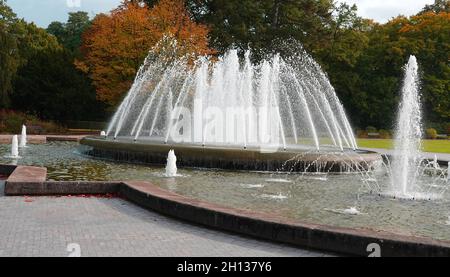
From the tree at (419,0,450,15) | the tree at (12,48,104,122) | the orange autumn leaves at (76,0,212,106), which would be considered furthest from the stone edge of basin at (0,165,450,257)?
the tree at (419,0,450,15)

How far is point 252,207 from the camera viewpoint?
10.5 metres

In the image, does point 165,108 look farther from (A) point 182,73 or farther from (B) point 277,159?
(B) point 277,159

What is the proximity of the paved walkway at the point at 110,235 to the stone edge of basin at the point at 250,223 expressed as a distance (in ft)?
0.53

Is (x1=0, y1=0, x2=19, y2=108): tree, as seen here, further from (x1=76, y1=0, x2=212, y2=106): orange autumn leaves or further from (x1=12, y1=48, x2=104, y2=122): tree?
(x1=76, y1=0, x2=212, y2=106): orange autumn leaves

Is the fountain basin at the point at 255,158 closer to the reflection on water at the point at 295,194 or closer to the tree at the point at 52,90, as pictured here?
the reflection on water at the point at 295,194

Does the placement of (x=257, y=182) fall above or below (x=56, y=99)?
below

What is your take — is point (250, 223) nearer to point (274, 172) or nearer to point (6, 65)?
point (274, 172)

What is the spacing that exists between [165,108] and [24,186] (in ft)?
89.6

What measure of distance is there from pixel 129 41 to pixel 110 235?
30.5 metres

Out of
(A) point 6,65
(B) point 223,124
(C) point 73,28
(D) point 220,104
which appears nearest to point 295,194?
(B) point 223,124

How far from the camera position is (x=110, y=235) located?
26.1 ft

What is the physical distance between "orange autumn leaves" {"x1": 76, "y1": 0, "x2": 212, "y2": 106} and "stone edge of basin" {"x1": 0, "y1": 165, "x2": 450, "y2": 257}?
2587 centimetres
